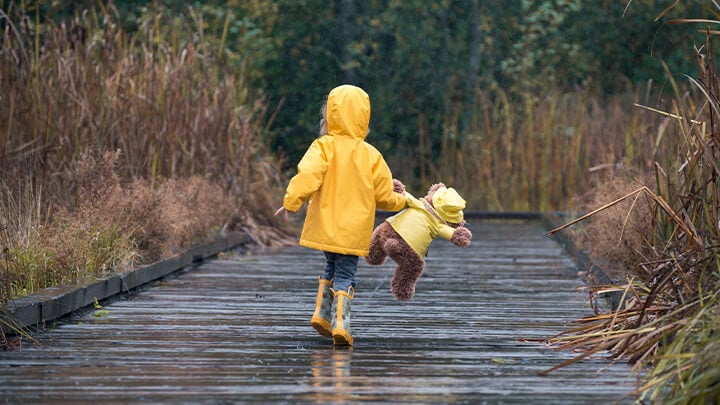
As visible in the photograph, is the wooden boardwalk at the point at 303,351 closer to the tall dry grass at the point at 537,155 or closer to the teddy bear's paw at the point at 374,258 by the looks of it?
the teddy bear's paw at the point at 374,258

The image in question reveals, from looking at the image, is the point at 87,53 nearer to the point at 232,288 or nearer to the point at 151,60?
the point at 151,60

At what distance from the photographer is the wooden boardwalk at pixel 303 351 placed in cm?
534

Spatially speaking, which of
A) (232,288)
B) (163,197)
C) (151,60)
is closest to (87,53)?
(151,60)

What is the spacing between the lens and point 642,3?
23469 millimetres

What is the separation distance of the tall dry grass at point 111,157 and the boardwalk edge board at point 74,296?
0.42 ft

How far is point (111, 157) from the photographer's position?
9383 millimetres

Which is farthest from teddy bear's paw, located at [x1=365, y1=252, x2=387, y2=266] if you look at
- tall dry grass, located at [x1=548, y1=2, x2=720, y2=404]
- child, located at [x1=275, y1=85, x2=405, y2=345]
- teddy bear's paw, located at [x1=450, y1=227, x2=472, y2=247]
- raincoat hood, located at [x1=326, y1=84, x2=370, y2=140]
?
tall dry grass, located at [x1=548, y1=2, x2=720, y2=404]

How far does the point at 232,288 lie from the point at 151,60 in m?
3.93

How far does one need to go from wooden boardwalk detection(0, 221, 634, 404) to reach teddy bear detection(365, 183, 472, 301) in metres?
0.32

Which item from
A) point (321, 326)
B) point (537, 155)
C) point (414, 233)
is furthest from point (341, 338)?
point (537, 155)

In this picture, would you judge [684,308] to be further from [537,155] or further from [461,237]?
[537,155]

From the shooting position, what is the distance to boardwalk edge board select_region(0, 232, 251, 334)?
6.66 m

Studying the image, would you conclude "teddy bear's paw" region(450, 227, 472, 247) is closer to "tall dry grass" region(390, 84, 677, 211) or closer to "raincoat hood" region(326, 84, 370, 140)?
"raincoat hood" region(326, 84, 370, 140)

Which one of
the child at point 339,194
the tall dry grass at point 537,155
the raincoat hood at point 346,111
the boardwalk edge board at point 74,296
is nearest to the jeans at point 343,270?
the child at point 339,194
